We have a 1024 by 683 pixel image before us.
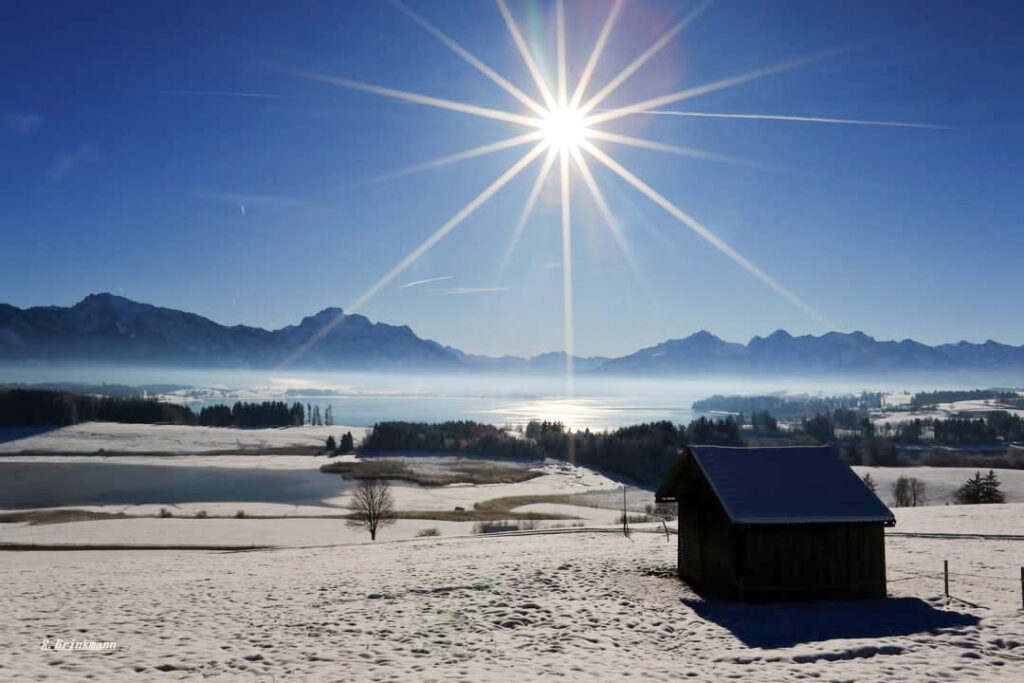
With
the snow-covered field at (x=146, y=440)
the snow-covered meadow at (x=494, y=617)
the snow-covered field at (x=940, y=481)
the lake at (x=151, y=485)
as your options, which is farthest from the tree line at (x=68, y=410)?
the snow-covered field at (x=940, y=481)

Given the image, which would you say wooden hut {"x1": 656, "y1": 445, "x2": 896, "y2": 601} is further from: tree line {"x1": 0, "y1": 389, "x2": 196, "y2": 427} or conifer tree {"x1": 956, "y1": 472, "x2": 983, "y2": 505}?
tree line {"x1": 0, "y1": 389, "x2": 196, "y2": 427}

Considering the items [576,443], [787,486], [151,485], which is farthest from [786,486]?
[576,443]

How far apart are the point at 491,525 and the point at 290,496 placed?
136 feet

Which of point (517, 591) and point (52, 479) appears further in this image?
point (52, 479)

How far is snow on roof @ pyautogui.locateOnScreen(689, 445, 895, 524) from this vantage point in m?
20.8

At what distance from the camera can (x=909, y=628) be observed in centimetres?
1734

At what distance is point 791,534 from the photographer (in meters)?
21.0

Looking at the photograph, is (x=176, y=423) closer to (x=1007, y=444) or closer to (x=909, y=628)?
(x=909, y=628)

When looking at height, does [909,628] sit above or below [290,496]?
above

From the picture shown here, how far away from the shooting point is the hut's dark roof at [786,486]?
20.8 metres

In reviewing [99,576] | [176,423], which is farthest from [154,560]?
[176,423]

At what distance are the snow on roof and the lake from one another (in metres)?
68.2

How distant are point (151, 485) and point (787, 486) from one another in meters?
96.5

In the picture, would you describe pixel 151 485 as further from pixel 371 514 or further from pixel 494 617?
pixel 494 617
